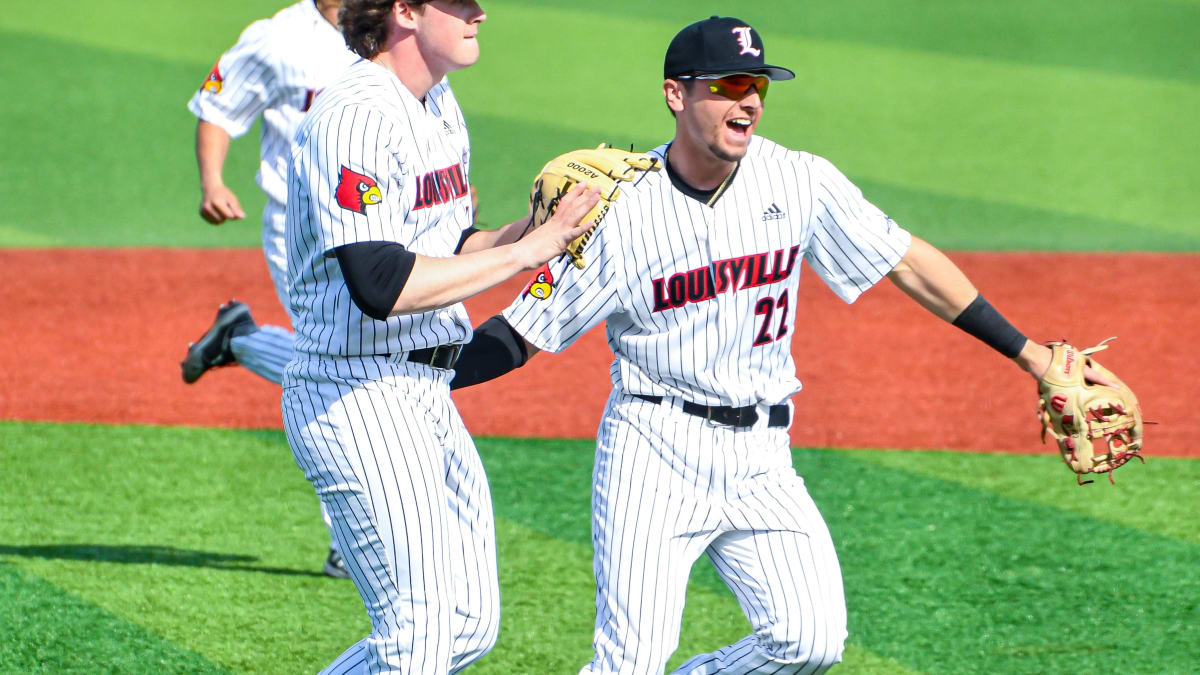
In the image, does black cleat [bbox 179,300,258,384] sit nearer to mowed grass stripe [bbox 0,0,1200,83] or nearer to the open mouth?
the open mouth

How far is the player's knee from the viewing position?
3215 mm

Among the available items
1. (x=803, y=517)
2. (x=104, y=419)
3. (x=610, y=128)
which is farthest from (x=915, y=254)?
(x=610, y=128)

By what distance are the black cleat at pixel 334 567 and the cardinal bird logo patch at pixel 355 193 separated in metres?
2.27

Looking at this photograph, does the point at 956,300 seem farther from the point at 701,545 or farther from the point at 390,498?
the point at 390,498

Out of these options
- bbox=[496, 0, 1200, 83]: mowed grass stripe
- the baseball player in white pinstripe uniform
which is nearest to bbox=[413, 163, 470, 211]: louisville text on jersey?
the baseball player in white pinstripe uniform

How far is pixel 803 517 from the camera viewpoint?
3.34 meters

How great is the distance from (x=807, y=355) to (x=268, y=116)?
11.8 feet

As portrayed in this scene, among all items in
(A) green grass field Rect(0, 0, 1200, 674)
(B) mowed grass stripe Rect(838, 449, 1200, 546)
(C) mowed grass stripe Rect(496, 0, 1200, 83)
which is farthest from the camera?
(C) mowed grass stripe Rect(496, 0, 1200, 83)

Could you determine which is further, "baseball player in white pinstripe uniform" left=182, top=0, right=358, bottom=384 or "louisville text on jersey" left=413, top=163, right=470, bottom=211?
A: "baseball player in white pinstripe uniform" left=182, top=0, right=358, bottom=384

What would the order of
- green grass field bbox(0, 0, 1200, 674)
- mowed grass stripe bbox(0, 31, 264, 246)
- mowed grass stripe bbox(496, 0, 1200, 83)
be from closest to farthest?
green grass field bbox(0, 0, 1200, 674) → mowed grass stripe bbox(0, 31, 264, 246) → mowed grass stripe bbox(496, 0, 1200, 83)

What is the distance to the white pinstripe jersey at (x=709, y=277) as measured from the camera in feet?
10.9

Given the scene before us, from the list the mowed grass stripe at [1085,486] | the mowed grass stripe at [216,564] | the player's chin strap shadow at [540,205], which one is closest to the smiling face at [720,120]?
the player's chin strap shadow at [540,205]

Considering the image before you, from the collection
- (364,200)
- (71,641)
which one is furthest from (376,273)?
(71,641)

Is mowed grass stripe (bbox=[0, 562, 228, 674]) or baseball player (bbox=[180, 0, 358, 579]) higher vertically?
baseball player (bbox=[180, 0, 358, 579])
